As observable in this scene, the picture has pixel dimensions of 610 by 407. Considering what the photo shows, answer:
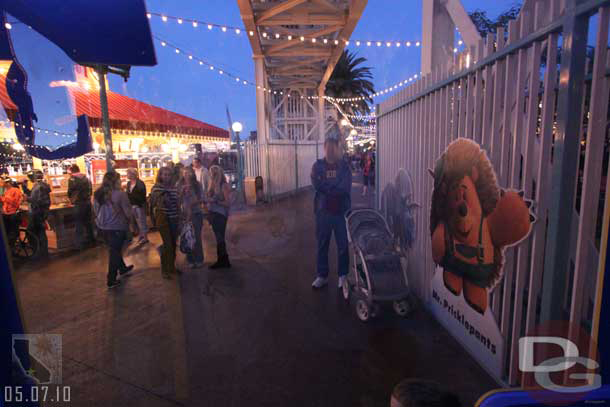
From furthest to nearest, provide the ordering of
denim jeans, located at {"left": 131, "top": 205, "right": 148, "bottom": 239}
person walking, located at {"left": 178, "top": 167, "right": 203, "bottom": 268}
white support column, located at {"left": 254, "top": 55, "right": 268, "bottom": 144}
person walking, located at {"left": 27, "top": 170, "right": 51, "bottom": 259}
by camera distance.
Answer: white support column, located at {"left": 254, "top": 55, "right": 268, "bottom": 144} → denim jeans, located at {"left": 131, "top": 205, "right": 148, "bottom": 239} → person walking, located at {"left": 27, "top": 170, "right": 51, "bottom": 259} → person walking, located at {"left": 178, "top": 167, "right": 203, "bottom": 268}

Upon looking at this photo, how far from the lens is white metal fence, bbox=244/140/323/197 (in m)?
14.2

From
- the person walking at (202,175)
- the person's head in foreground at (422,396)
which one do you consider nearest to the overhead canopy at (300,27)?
the person walking at (202,175)

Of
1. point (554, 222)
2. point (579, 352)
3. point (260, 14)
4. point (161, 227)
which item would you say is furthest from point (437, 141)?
point (260, 14)

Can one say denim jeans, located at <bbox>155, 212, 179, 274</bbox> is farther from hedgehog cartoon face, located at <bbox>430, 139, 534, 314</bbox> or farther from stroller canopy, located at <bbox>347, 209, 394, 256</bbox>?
hedgehog cartoon face, located at <bbox>430, 139, 534, 314</bbox>

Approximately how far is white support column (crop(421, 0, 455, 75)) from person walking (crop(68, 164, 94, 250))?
7412 millimetres

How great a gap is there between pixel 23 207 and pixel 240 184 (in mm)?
7238

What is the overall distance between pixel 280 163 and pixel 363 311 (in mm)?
11673

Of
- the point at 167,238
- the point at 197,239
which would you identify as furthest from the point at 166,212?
the point at 197,239

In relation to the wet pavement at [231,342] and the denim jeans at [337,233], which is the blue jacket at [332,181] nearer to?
the denim jeans at [337,233]

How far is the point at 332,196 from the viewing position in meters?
5.01

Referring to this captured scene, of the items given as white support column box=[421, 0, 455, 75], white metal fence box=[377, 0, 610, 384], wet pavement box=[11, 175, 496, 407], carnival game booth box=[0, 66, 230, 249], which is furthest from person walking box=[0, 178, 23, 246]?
white support column box=[421, 0, 455, 75]

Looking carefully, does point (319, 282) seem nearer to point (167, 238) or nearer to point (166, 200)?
point (167, 238)

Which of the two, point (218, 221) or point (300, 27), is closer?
point (218, 221)

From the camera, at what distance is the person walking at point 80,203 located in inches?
311
